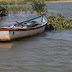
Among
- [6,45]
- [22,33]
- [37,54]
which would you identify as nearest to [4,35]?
[6,45]

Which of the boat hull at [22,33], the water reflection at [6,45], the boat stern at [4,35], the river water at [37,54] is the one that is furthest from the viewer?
the boat hull at [22,33]

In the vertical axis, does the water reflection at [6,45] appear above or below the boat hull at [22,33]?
below

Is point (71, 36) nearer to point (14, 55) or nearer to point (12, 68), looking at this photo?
point (14, 55)

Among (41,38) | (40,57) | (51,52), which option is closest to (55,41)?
(41,38)

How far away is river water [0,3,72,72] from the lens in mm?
8727

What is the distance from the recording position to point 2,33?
1208 cm

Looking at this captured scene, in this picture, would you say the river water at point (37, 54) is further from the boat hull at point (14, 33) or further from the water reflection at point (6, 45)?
the boat hull at point (14, 33)

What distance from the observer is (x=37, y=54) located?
34.7 feet

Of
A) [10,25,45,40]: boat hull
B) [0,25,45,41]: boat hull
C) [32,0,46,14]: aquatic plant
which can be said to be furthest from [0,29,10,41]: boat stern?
[32,0,46,14]: aquatic plant

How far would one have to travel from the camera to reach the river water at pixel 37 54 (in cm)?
873

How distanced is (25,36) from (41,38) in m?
1.45

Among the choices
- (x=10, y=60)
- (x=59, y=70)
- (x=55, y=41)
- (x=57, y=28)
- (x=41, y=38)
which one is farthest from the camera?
(x=57, y=28)

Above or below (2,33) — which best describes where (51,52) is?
below

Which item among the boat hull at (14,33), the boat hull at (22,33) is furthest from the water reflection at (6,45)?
the boat hull at (22,33)
